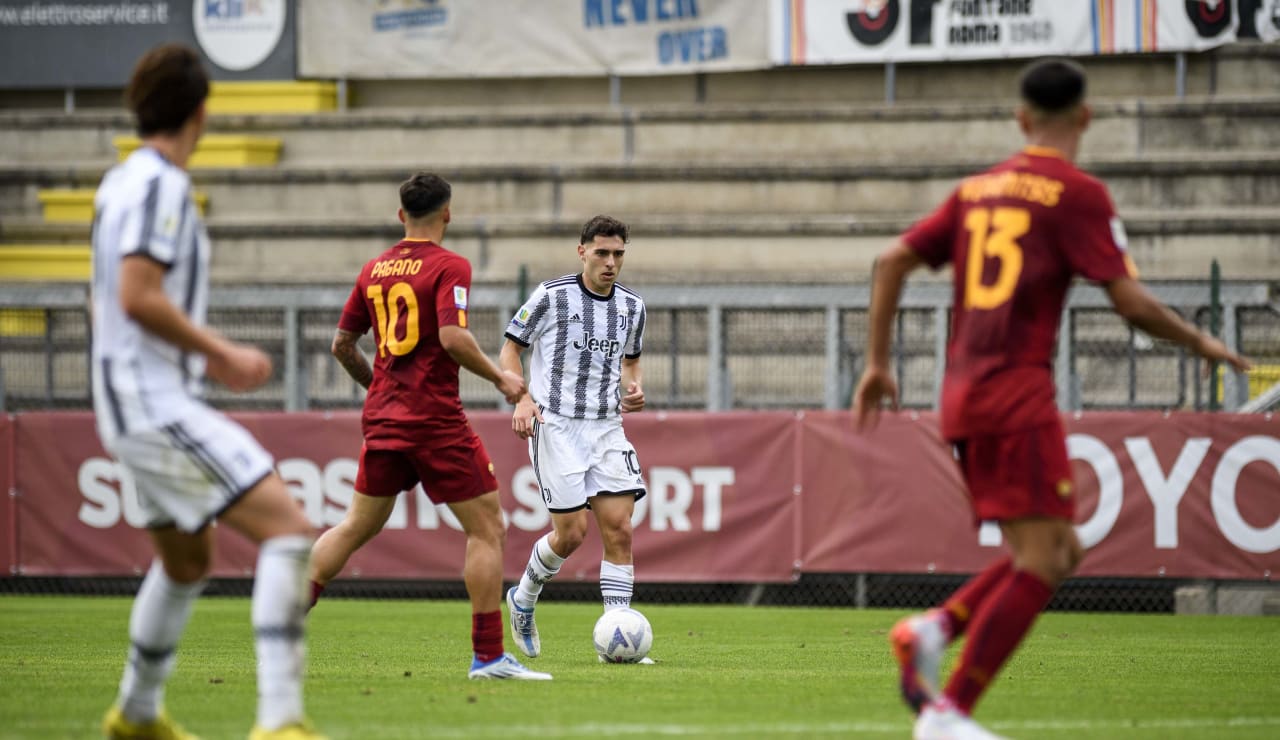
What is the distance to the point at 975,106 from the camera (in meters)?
20.2

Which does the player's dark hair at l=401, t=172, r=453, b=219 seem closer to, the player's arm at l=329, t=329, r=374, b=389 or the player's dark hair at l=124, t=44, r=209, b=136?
the player's arm at l=329, t=329, r=374, b=389

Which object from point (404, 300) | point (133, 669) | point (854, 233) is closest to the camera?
point (133, 669)

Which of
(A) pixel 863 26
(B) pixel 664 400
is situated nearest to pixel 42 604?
(B) pixel 664 400

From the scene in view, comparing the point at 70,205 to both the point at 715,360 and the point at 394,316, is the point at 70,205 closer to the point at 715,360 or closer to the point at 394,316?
the point at 715,360

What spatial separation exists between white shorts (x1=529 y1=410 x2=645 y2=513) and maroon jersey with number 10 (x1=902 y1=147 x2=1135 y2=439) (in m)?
4.22

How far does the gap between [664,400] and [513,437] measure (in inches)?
76.6

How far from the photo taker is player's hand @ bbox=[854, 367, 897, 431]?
20.2 ft

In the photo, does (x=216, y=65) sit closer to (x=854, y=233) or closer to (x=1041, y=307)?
(x=854, y=233)

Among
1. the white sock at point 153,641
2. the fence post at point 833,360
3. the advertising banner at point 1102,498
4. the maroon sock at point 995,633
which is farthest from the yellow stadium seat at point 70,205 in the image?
the maroon sock at point 995,633

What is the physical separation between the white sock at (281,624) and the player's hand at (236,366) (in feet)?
1.69

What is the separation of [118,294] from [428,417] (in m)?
2.95

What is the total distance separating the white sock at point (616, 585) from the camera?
9.74m

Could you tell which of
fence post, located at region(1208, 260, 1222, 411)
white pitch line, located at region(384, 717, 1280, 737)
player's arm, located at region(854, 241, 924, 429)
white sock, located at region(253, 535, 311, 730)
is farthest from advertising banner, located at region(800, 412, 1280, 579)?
white sock, located at region(253, 535, 311, 730)

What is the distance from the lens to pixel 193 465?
5582mm
